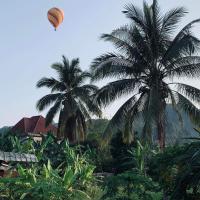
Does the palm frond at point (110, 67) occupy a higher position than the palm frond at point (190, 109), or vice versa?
the palm frond at point (110, 67)

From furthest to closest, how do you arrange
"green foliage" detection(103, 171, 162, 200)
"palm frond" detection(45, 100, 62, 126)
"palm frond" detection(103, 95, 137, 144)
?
"palm frond" detection(45, 100, 62, 126) < "palm frond" detection(103, 95, 137, 144) < "green foliage" detection(103, 171, 162, 200)

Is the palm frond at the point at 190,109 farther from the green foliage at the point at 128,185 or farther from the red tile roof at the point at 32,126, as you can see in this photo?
the red tile roof at the point at 32,126

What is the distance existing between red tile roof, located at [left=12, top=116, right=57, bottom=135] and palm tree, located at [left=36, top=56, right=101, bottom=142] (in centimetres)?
1631

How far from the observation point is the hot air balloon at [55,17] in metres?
24.1

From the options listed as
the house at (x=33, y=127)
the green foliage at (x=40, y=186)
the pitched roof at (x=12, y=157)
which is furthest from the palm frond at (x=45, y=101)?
the pitched roof at (x=12, y=157)

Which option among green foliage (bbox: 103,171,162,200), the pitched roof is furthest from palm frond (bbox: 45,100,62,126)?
green foliage (bbox: 103,171,162,200)

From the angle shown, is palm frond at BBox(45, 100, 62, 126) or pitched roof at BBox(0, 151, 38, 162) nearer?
pitched roof at BBox(0, 151, 38, 162)

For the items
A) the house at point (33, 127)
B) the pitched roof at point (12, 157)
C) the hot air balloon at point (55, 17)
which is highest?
the hot air balloon at point (55, 17)

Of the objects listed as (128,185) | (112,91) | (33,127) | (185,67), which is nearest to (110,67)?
(112,91)

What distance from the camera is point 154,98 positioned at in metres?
20.3

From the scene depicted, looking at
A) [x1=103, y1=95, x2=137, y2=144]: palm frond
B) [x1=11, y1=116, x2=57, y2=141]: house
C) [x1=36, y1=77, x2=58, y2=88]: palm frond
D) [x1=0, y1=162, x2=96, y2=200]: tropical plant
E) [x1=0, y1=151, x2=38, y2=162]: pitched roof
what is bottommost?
[x1=0, y1=162, x2=96, y2=200]: tropical plant

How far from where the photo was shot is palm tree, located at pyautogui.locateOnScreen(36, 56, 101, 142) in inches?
1266

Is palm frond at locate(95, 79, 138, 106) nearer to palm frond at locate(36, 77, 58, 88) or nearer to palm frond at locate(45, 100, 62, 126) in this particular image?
palm frond at locate(45, 100, 62, 126)

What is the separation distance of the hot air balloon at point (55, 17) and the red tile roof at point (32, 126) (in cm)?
2606
